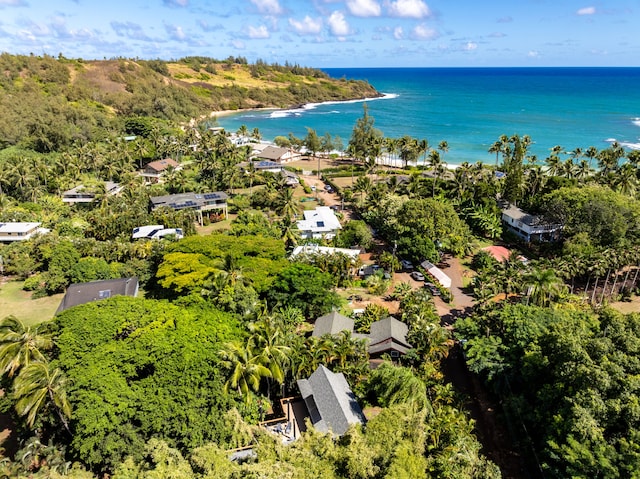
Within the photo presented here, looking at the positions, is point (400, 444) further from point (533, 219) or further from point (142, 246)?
point (533, 219)

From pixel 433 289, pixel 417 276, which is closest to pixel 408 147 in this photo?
pixel 417 276

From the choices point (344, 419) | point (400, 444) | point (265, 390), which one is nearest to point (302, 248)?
point (265, 390)

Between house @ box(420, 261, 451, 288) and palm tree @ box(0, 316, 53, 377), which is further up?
palm tree @ box(0, 316, 53, 377)

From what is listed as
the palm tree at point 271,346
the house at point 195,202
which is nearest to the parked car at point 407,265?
the palm tree at point 271,346

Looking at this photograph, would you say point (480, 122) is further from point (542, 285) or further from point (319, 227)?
point (542, 285)

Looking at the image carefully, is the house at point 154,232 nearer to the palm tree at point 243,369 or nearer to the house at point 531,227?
the palm tree at point 243,369

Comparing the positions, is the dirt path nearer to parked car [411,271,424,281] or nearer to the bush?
parked car [411,271,424,281]

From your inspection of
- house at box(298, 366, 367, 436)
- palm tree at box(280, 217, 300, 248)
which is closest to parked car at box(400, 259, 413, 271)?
palm tree at box(280, 217, 300, 248)
